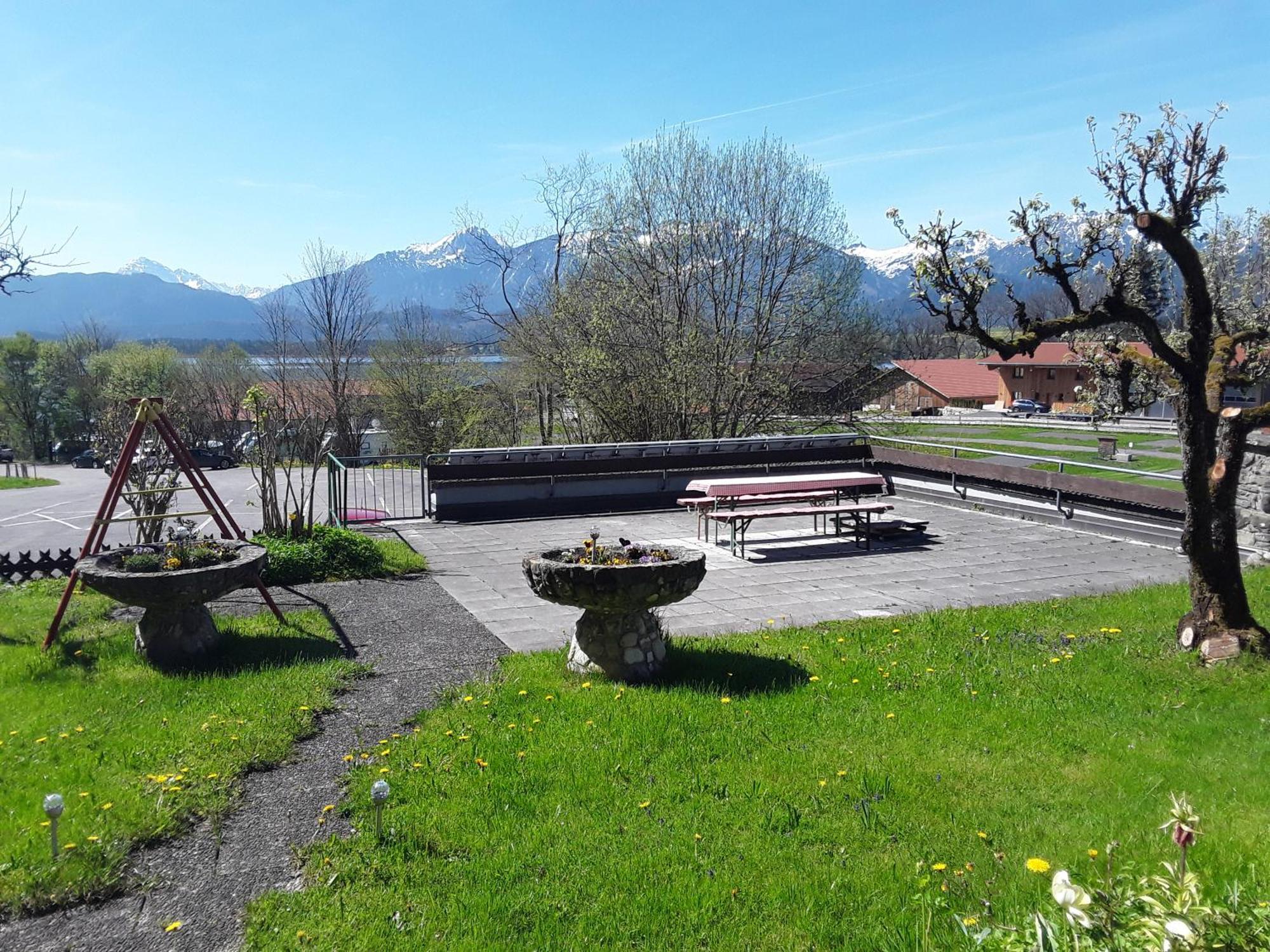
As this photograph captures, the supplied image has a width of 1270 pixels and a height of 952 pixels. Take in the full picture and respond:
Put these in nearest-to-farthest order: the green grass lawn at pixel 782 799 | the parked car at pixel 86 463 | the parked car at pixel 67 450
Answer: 1. the green grass lawn at pixel 782 799
2. the parked car at pixel 86 463
3. the parked car at pixel 67 450

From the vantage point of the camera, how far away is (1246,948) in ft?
6.94

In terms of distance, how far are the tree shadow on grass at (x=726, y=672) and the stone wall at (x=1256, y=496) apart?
7.28m

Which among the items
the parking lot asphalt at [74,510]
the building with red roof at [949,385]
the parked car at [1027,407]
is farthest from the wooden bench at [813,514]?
the building with red roof at [949,385]

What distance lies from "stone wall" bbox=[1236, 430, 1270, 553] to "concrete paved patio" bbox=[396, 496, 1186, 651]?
86 cm

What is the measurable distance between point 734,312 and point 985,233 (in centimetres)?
1259

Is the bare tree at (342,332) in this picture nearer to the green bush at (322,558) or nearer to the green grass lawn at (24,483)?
the green grass lawn at (24,483)

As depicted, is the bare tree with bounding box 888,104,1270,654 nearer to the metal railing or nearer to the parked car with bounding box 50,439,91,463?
the metal railing

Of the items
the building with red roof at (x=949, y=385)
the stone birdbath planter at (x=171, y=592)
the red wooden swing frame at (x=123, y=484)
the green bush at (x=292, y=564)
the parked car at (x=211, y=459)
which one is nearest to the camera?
the stone birdbath planter at (x=171, y=592)

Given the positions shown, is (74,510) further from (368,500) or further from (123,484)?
(123,484)

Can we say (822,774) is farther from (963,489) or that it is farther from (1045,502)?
(963,489)

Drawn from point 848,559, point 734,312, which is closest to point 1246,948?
point 848,559

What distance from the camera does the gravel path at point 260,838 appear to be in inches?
133

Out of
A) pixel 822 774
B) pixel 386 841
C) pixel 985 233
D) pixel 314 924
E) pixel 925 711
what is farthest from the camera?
pixel 985 233

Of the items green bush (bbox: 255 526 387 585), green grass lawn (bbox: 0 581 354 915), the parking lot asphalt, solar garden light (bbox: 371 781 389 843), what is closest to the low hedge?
green bush (bbox: 255 526 387 585)
